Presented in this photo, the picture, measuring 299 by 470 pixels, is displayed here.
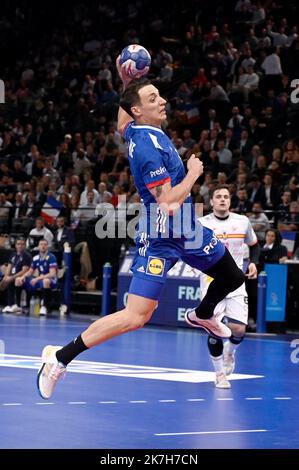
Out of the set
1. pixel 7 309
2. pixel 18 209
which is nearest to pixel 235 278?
pixel 7 309

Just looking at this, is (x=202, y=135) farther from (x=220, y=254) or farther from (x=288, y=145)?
(x=220, y=254)

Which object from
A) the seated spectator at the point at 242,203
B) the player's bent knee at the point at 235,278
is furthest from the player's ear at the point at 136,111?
the seated spectator at the point at 242,203

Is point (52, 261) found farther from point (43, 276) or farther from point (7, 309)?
point (7, 309)

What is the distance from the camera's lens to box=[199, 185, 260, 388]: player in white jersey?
11016 mm

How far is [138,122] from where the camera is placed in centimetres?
861

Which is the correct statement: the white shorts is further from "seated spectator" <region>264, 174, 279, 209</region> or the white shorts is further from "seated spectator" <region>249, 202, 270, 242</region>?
"seated spectator" <region>264, 174, 279, 209</region>

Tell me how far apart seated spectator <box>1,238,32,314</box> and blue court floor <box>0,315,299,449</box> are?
643 centimetres

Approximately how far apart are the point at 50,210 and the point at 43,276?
10.2ft

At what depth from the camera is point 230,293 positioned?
36.7 ft

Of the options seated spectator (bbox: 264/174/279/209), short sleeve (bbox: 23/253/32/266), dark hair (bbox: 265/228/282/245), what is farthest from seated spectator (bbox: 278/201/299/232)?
short sleeve (bbox: 23/253/32/266)

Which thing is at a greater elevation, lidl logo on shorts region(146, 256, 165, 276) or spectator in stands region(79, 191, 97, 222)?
spectator in stands region(79, 191, 97, 222)

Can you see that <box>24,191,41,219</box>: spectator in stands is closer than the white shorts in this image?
No
